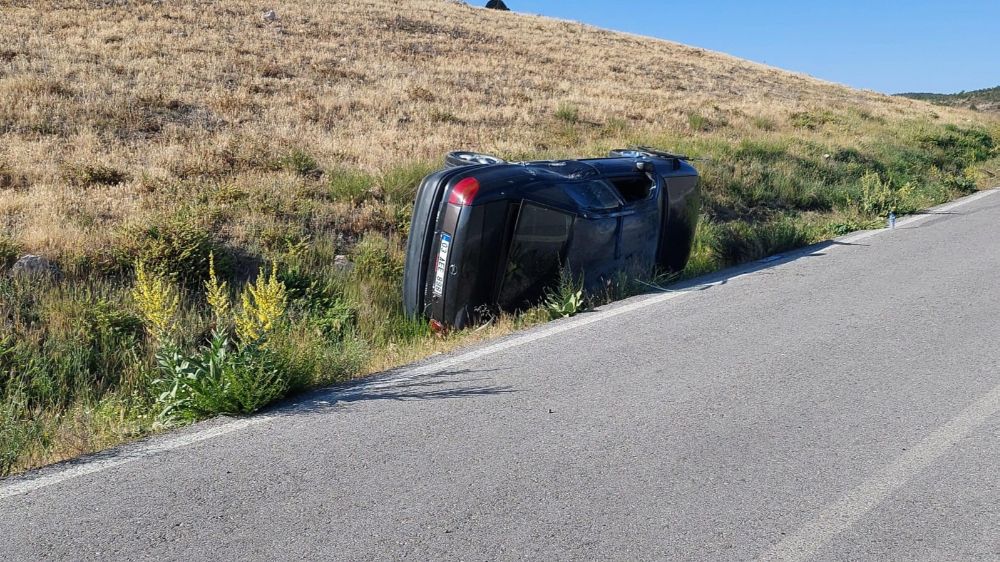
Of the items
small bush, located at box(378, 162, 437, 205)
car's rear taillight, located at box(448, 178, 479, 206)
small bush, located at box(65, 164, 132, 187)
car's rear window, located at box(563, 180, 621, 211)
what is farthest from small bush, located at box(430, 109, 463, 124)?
car's rear taillight, located at box(448, 178, 479, 206)

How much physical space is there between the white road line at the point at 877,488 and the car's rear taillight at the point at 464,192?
3.49 m

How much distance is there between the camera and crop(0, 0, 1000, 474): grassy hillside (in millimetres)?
5488

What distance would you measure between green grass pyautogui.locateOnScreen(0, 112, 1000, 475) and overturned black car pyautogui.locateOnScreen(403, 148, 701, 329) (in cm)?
25

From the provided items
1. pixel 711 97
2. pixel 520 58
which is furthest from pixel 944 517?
pixel 520 58

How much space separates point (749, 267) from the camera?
8812 mm

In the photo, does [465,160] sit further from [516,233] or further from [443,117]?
[443,117]

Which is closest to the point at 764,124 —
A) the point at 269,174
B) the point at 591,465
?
the point at 269,174

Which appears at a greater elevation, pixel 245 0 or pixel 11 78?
pixel 245 0

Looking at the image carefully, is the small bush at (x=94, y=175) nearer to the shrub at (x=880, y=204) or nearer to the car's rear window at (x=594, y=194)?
the car's rear window at (x=594, y=194)

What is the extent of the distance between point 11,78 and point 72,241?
10730 millimetres

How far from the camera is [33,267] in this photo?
7.14 meters

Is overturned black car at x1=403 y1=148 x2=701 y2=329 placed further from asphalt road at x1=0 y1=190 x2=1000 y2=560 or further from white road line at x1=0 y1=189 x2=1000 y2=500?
asphalt road at x1=0 y1=190 x2=1000 y2=560

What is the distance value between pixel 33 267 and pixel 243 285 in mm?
1680

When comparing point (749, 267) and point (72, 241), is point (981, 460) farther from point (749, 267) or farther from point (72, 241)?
point (72, 241)
